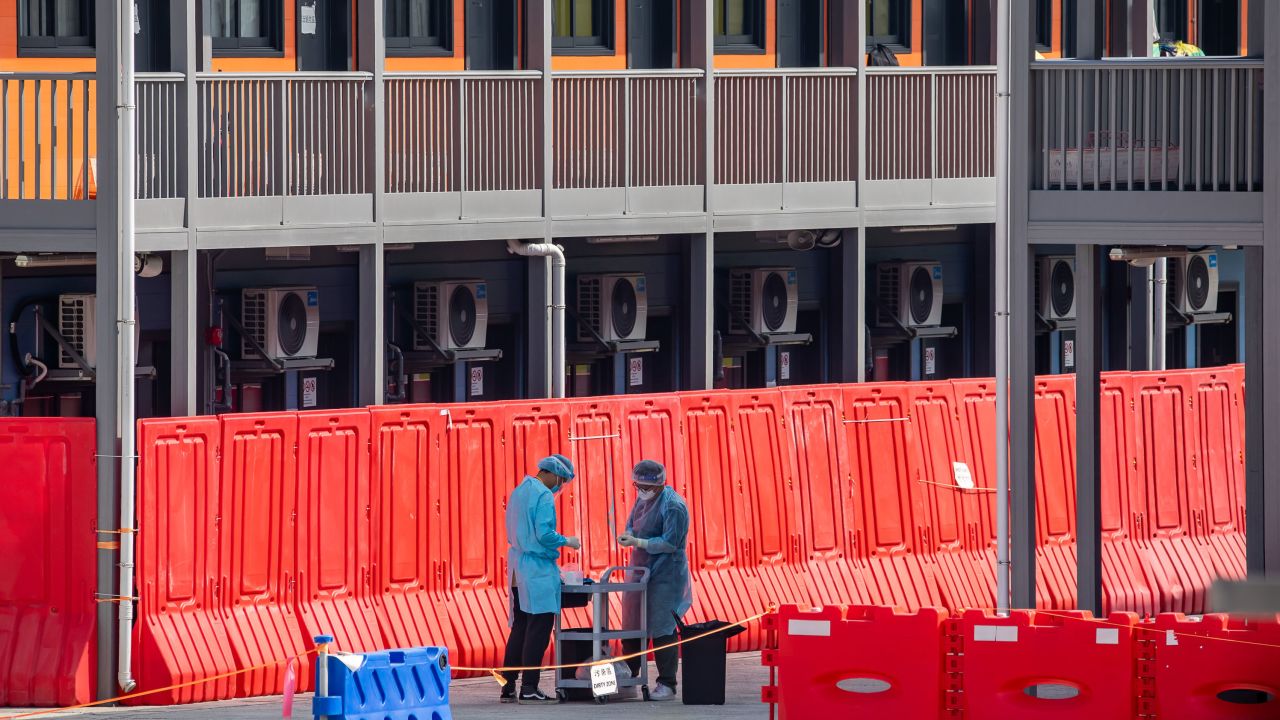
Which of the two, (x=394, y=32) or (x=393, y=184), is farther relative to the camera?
(x=394, y=32)

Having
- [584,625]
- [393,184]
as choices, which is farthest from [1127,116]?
[393,184]

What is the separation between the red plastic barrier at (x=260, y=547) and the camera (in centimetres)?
1719

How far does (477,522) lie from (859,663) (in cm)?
480

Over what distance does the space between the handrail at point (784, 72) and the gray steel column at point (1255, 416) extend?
7.71 meters

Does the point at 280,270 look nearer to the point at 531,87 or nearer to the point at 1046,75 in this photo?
the point at 531,87

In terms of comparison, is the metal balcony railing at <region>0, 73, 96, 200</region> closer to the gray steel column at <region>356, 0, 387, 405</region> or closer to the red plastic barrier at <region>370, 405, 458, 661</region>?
the gray steel column at <region>356, 0, 387, 405</region>

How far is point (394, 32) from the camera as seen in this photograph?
76.7 feet

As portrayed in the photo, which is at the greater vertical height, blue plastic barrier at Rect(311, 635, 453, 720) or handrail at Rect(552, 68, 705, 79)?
handrail at Rect(552, 68, 705, 79)

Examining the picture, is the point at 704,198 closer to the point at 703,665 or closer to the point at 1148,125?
the point at 703,665

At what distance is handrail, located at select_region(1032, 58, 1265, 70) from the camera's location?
1564 centimetres

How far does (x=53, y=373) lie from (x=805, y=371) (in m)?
9.70

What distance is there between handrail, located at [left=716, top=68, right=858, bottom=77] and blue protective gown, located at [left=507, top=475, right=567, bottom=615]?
800 centimetres

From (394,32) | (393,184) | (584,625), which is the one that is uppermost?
(394,32)

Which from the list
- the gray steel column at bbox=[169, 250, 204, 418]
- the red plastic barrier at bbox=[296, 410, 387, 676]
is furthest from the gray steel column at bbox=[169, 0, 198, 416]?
the red plastic barrier at bbox=[296, 410, 387, 676]
